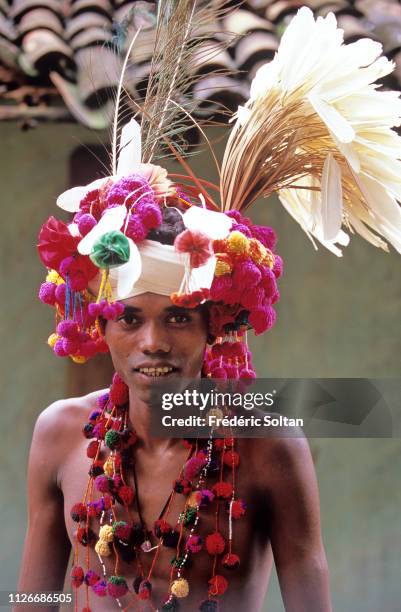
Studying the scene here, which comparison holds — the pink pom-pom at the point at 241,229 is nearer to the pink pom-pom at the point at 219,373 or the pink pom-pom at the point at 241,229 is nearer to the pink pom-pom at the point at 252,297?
the pink pom-pom at the point at 252,297

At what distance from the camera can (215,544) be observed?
1.81 meters

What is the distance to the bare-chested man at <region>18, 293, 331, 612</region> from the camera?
5.75 feet

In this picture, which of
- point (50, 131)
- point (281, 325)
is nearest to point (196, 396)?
point (281, 325)

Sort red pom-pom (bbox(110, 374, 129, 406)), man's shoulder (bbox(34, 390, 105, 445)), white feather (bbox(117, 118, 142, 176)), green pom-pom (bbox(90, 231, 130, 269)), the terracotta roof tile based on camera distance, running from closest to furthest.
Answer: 1. green pom-pom (bbox(90, 231, 130, 269))
2. white feather (bbox(117, 118, 142, 176))
3. red pom-pom (bbox(110, 374, 129, 406))
4. man's shoulder (bbox(34, 390, 105, 445))
5. the terracotta roof tile

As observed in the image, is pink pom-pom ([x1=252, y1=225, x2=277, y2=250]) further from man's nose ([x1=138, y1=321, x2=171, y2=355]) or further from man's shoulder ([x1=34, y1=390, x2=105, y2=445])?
man's shoulder ([x1=34, y1=390, x2=105, y2=445])

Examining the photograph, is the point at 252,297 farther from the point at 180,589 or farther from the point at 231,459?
the point at 180,589

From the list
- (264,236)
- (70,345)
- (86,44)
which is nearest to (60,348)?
(70,345)

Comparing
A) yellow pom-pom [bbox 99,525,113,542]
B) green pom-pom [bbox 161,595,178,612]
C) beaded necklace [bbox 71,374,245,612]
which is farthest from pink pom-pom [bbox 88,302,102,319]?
green pom-pom [bbox 161,595,178,612]

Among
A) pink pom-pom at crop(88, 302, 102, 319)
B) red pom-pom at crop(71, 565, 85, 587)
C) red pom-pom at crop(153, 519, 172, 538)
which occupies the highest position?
pink pom-pom at crop(88, 302, 102, 319)

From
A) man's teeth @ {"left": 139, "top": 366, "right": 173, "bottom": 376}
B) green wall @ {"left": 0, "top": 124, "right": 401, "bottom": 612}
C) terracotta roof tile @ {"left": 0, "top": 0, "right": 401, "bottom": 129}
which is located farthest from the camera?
green wall @ {"left": 0, "top": 124, "right": 401, "bottom": 612}

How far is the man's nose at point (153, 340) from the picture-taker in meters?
1.72

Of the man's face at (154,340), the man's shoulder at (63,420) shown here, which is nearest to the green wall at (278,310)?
the man's shoulder at (63,420)

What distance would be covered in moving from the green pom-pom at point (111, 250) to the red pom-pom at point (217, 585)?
609 mm

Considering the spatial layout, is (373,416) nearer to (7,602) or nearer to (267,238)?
(267,238)
